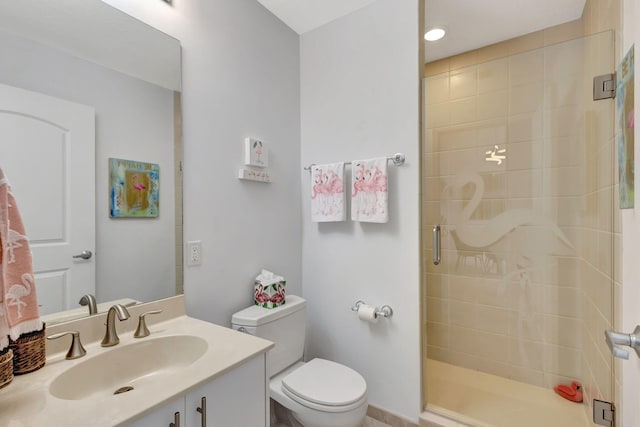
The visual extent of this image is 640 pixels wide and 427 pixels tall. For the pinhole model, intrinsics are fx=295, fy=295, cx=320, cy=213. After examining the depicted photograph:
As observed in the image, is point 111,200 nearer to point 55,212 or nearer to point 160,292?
point 55,212

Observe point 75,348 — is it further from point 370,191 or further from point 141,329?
point 370,191

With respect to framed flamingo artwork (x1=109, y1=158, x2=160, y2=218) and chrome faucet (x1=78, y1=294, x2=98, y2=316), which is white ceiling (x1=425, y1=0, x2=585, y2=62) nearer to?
framed flamingo artwork (x1=109, y1=158, x2=160, y2=218)

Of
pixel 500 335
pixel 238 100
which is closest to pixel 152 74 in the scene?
pixel 238 100

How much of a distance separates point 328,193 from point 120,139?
3.66 ft

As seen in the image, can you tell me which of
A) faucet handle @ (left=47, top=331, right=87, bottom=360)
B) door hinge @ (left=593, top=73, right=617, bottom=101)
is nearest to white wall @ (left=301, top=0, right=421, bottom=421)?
door hinge @ (left=593, top=73, right=617, bottom=101)

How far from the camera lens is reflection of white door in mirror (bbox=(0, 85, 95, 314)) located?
945 millimetres

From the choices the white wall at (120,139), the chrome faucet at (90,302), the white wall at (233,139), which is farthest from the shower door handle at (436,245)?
the chrome faucet at (90,302)

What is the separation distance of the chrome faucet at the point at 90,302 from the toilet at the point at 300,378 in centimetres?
61

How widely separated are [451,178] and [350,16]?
48.8 inches

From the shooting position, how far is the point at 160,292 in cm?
130

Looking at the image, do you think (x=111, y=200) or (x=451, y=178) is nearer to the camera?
(x=111, y=200)

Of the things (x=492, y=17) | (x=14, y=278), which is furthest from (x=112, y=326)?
(x=492, y=17)

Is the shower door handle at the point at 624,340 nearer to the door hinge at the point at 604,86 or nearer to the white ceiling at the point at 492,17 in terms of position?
the door hinge at the point at 604,86

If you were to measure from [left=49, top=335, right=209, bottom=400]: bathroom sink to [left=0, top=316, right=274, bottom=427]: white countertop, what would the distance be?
0.03m
